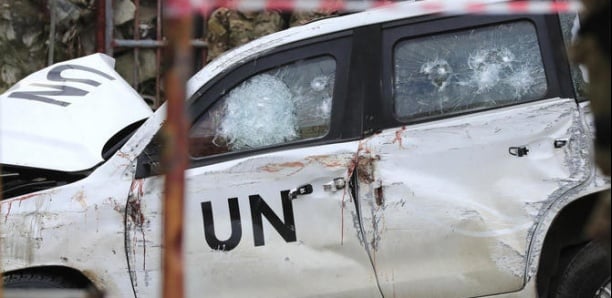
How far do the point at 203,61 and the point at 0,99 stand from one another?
Answer: 3414 millimetres

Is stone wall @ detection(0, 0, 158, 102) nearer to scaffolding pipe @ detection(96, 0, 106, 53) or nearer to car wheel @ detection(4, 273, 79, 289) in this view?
scaffolding pipe @ detection(96, 0, 106, 53)

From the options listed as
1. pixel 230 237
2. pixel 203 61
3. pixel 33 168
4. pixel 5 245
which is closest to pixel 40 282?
pixel 5 245

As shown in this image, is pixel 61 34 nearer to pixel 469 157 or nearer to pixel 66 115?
pixel 66 115

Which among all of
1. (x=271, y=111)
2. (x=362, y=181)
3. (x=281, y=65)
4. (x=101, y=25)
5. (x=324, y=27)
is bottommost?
(x=362, y=181)

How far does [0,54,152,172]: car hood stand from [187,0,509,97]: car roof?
0.71m

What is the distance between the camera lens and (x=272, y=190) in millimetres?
3590

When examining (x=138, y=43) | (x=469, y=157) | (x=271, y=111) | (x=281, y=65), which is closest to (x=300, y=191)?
(x=271, y=111)

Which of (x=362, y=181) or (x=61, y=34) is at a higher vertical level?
(x=61, y=34)

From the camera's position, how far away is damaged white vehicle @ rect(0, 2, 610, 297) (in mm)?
3432

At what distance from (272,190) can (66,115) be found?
138 centimetres

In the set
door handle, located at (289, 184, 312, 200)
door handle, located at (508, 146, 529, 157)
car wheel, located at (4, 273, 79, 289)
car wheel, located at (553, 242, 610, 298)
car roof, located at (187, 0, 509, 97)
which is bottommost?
car wheel, located at (553, 242, 610, 298)

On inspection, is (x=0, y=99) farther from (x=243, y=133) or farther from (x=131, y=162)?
(x=243, y=133)

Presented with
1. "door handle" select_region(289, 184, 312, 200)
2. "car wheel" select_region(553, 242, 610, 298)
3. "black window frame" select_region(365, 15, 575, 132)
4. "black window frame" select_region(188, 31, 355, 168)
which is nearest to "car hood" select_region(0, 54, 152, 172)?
"black window frame" select_region(188, 31, 355, 168)

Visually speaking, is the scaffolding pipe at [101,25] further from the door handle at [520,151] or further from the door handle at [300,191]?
the door handle at [520,151]
